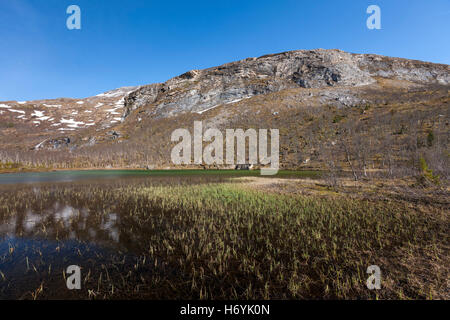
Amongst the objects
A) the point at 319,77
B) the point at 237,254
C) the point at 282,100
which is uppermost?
the point at 319,77

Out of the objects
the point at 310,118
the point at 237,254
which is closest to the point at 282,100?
the point at 310,118

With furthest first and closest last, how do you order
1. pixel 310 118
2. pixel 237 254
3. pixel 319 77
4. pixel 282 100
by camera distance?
1. pixel 319 77
2. pixel 282 100
3. pixel 310 118
4. pixel 237 254

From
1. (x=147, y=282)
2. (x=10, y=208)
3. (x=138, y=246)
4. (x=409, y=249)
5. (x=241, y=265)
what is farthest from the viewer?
(x=10, y=208)

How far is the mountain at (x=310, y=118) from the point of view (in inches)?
2817

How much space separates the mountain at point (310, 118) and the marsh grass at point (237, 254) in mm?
41485

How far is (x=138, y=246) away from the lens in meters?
8.61

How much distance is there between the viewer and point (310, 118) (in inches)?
4449

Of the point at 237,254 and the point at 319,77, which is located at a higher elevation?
the point at 319,77

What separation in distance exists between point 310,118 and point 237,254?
121 meters

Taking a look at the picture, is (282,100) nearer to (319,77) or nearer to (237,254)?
(319,77)

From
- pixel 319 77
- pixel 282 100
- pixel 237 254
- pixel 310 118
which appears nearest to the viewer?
pixel 237 254

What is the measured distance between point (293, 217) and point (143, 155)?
395 ft
